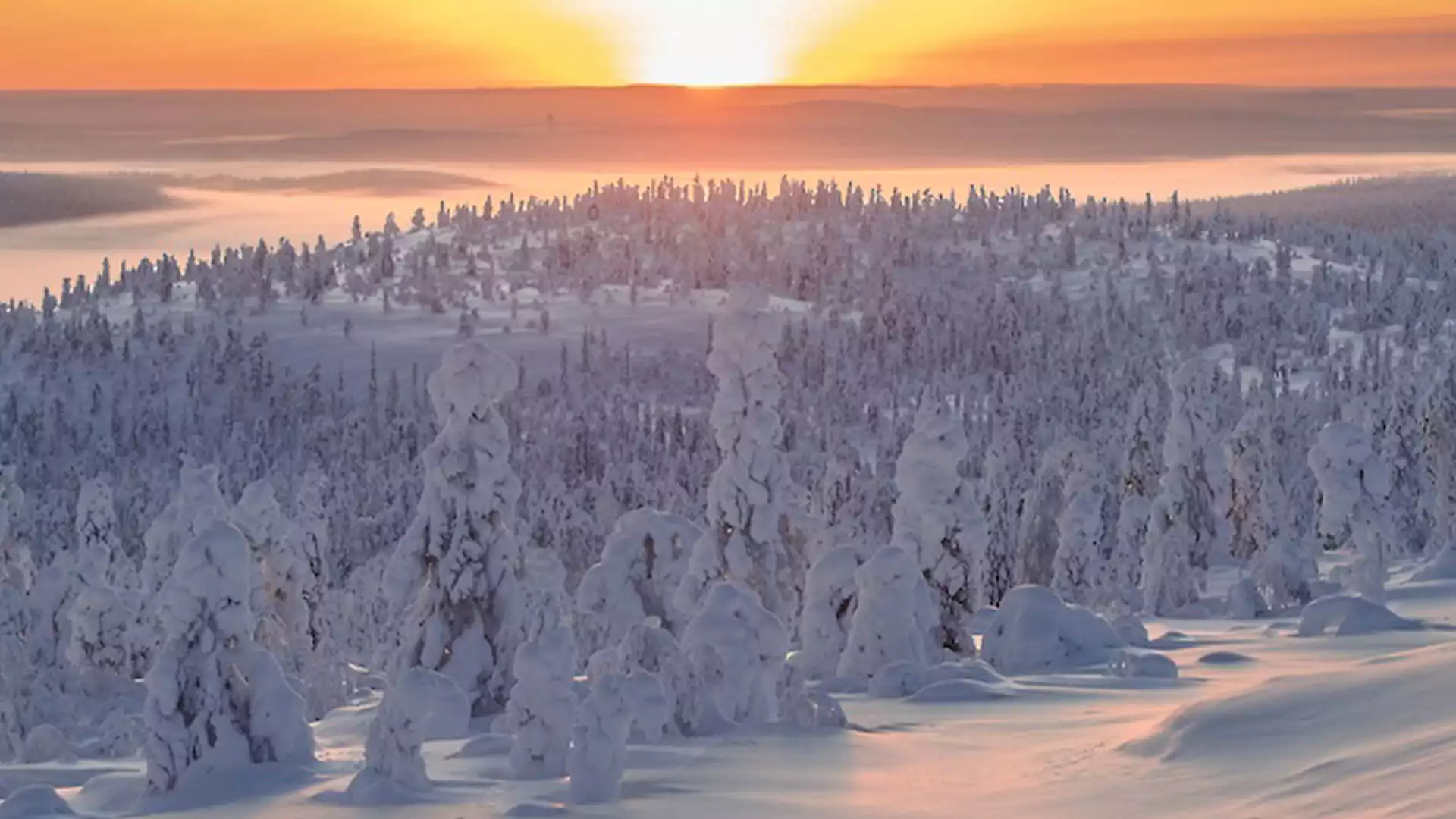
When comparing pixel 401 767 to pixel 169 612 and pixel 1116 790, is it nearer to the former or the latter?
pixel 169 612

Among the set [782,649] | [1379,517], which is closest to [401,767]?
[782,649]

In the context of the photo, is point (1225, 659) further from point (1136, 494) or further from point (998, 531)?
point (998, 531)

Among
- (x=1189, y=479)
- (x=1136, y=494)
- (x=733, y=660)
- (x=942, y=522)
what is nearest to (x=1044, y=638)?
(x=942, y=522)

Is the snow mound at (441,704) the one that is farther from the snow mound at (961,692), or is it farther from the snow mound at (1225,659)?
the snow mound at (1225,659)

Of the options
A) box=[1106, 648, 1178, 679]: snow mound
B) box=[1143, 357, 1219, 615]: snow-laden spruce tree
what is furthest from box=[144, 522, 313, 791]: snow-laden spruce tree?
box=[1143, 357, 1219, 615]: snow-laden spruce tree

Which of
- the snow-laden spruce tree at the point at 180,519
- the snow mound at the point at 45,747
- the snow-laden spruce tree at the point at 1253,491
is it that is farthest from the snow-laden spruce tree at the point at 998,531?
the snow-laden spruce tree at the point at 180,519

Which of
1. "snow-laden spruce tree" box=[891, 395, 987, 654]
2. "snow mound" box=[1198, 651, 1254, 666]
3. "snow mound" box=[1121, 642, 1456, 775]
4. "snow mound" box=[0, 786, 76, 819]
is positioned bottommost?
"snow mound" box=[0, 786, 76, 819]

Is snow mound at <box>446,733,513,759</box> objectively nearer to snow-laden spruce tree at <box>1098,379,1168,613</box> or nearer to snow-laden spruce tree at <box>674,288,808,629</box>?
snow-laden spruce tree at <box>674,288,808,629</box>
